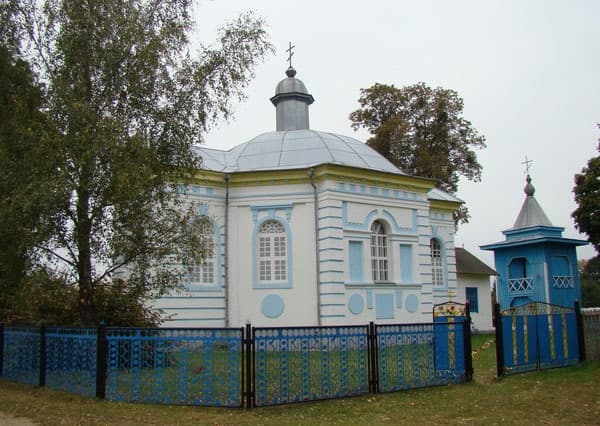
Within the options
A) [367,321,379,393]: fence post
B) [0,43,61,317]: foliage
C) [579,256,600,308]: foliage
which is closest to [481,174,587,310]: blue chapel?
[367,321,379,393]: fence post

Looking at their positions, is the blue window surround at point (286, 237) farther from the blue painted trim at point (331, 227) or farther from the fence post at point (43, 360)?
the fence post at point (43, 360)

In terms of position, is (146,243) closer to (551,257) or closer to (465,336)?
(465,336)

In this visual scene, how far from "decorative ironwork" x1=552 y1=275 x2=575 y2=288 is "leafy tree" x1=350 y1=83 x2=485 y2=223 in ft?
16.6

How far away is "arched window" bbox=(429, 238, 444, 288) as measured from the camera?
24609mm

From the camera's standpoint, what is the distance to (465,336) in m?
11.4

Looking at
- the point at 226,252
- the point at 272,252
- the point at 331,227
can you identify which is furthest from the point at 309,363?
the point at 226,252

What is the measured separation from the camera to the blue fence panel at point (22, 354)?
11031 millimetres

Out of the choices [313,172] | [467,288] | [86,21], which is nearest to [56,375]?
[86,21]

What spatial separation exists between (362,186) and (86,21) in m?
10.6

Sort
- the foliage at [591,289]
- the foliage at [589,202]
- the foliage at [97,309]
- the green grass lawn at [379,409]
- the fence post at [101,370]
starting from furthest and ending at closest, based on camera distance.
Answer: the foliage at [591,289]
the foliage at [589,202]
the foliage at [97,309]
the fence post at [101,370]
the green grass lawn at [379,409]

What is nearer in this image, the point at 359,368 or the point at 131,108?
the point at 359,368

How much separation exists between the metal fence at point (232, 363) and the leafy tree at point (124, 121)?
4.42 feet

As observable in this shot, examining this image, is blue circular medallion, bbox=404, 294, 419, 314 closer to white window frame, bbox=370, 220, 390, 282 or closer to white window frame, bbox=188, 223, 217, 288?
white window frame, bbox=370, 220, 390, 282

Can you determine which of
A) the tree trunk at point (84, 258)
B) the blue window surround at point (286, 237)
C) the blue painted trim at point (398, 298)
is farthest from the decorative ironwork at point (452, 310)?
the blue painted trim at point (398, 298)
